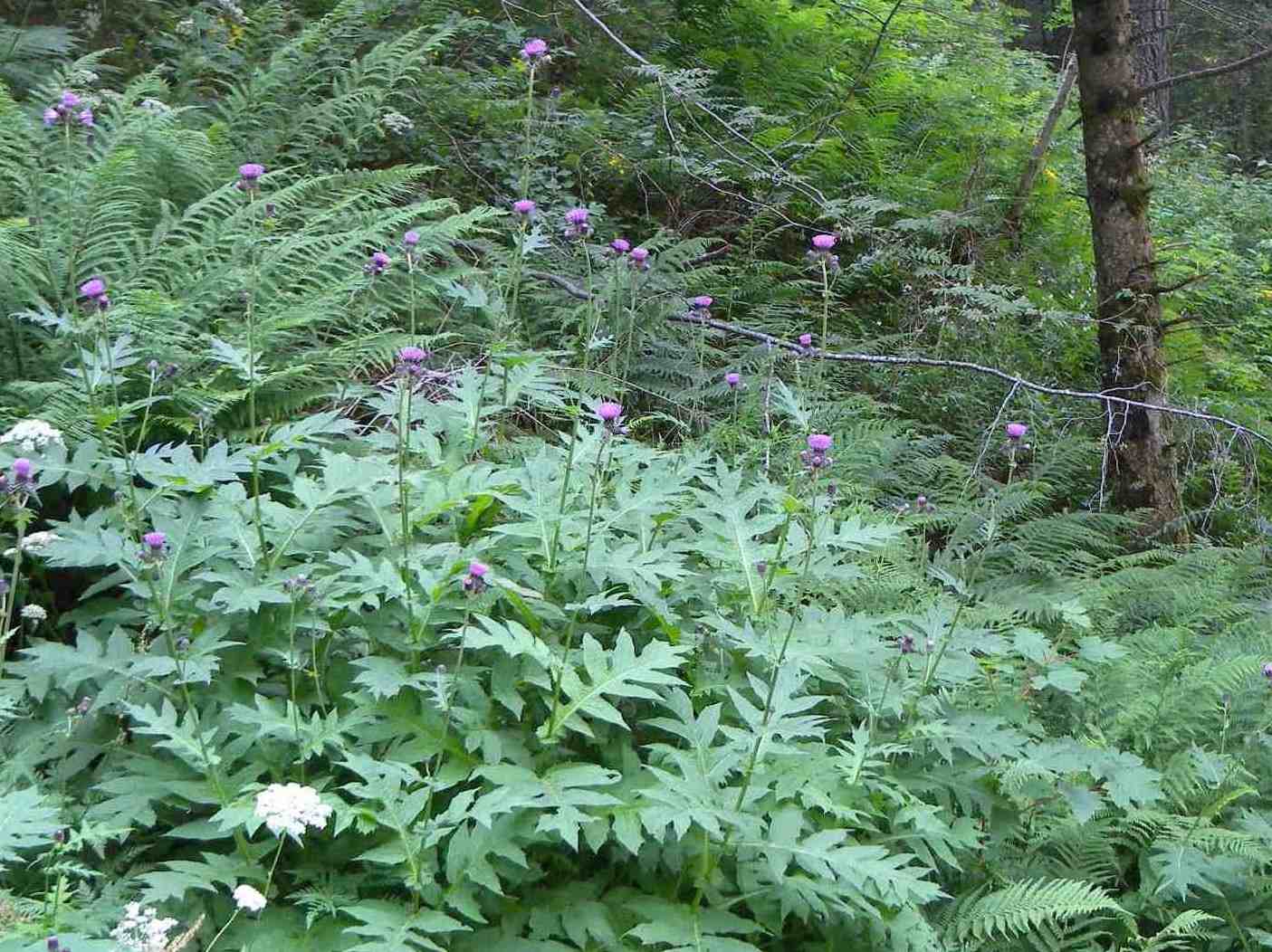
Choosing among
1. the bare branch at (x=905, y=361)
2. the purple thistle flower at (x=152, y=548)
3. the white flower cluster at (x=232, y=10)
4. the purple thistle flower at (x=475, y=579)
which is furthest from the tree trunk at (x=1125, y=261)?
the purple thistle flower at (x=152, y=548)

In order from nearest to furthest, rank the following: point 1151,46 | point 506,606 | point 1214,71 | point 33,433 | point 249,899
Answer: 1. point 249,899
2. point 33,433
3. point 506,606
4. point 1214,71
5. point 1151,46

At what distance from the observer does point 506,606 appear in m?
2.54

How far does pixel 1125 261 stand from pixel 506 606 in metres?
3.83

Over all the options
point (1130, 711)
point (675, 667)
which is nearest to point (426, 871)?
point (675, 667)

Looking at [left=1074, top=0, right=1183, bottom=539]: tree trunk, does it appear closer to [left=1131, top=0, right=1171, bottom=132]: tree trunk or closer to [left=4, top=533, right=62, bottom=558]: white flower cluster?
[left=4, top=533, right=62, bottom=558]: white flower cluster

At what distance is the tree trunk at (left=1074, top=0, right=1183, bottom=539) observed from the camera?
501 centimetres

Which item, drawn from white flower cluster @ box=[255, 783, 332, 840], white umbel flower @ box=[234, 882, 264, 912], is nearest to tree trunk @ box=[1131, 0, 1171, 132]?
white flower cluster @ box=[255, 783, 332, 840]

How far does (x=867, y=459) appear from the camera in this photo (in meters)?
4.40

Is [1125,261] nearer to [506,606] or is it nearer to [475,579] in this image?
[506,606]

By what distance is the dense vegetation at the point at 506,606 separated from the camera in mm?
2061

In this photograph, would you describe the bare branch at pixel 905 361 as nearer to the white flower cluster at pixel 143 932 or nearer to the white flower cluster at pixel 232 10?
the white flower cluster at pixel 232 10

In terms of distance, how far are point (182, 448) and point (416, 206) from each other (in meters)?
1.56

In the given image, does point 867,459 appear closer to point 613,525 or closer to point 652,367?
point 652,367

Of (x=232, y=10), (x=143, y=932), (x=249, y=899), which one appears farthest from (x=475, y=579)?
(x=232, y=10)
